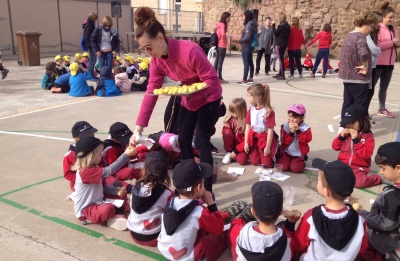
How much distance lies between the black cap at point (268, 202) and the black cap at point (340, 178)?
365 millimetres

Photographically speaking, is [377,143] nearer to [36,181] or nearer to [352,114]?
[352,114]

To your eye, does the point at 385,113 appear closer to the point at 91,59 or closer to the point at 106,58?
the point at 106,58

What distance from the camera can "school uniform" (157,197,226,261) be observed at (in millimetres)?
2764

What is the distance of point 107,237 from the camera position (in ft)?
10.9

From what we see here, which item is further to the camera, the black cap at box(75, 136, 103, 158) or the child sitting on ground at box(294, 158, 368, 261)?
the black cap at box(75, 136, 103, 158)

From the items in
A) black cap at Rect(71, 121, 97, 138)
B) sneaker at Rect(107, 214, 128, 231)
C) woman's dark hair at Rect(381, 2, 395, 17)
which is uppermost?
woman's dark hair at Rect(381, 2, 395, 17)

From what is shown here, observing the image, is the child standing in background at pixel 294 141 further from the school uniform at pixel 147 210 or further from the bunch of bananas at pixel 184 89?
the school uniform at pixel 147 210

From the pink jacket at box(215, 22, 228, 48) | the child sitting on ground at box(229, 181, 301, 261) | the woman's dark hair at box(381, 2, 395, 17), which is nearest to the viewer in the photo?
the child sitting on ground at box(229, 181, 301, 261)

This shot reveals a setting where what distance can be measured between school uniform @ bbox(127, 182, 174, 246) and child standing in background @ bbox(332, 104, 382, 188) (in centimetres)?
231

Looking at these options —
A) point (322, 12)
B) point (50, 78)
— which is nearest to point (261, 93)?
point (50, 78)

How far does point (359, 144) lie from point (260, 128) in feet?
3.67

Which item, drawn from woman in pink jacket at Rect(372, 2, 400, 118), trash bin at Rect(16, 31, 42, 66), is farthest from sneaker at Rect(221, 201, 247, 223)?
trash bin at Rect(16, 31, 42, 66)

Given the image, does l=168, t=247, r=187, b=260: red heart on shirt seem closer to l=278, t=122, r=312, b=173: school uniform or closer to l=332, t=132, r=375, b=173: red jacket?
l=278, t=122, r=312, b=173: school uniform

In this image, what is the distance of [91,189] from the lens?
11.5ft
